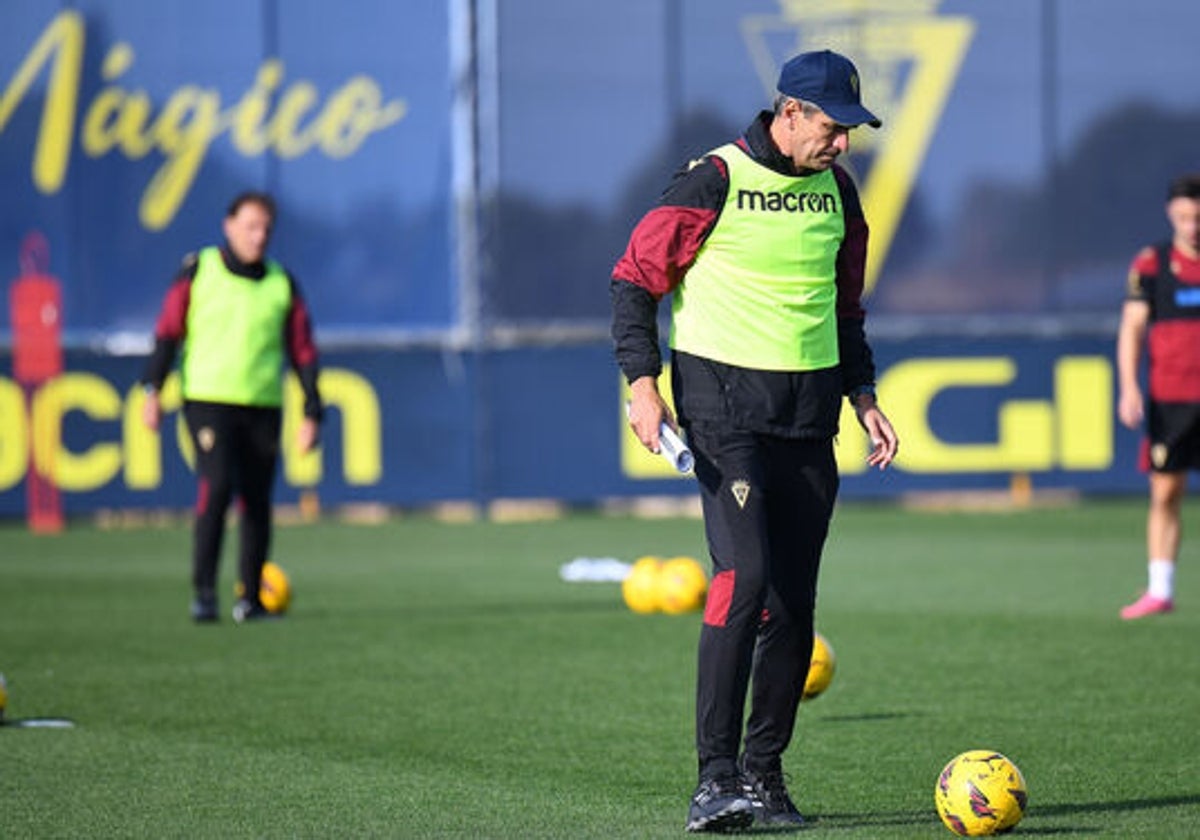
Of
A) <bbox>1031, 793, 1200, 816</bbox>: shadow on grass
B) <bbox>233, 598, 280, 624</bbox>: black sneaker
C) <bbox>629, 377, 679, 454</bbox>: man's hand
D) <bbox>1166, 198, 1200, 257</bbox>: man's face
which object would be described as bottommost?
<bbox>233, 598, 280, 624</bbox>: black sneaker

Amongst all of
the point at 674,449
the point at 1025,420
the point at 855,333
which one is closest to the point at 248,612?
the point at 855,333

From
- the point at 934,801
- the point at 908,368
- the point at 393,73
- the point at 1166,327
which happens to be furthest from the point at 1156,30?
the point at 934,801

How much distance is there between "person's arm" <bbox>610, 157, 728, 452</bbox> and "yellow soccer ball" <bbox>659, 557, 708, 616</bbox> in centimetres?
663

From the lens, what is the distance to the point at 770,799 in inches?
274

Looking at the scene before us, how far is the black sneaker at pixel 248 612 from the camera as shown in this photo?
13.4 metres

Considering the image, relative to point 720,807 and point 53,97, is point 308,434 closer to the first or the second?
point 720,807

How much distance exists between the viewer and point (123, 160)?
75.9 feet

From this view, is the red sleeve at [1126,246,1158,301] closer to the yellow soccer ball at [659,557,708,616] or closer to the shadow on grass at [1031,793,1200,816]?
the yellow soccer ball at [659,557,708,616]

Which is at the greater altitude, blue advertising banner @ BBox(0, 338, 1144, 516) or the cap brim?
the cap brim

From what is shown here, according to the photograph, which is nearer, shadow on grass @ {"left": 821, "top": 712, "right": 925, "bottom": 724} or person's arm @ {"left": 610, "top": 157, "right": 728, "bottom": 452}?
person's arm @ {"left": 610, "top": 157, "right": 728, "bottom": 452}

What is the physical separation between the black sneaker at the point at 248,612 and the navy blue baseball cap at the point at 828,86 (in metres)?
7.29

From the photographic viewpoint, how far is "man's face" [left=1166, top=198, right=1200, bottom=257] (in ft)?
41.6

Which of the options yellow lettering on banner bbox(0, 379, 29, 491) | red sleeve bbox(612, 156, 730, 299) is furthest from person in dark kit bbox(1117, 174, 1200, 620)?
yellow lettering on banner bbox(0, 379, 29, 491)

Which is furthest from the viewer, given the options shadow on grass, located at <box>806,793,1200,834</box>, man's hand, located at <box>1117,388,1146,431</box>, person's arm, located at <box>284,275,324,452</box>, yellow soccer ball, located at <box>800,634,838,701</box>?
person's arm, located at <box>284,275,324,452</box>
